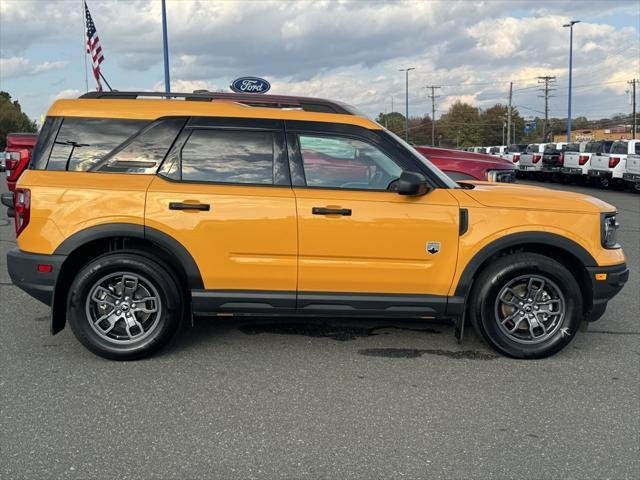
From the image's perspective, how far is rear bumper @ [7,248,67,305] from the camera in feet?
13.8

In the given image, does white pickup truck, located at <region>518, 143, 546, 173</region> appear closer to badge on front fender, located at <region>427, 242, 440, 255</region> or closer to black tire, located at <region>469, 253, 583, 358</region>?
black tire, located at <region>469, 253, 583, 358</region>

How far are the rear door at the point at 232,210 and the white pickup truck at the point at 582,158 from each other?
23147 millimetres

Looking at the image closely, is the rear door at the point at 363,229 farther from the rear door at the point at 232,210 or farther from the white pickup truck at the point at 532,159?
the white pickup truck at the point at 532,159

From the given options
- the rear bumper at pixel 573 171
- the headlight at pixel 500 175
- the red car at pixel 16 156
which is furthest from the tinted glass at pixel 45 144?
the rear bumper at pixel 573 171

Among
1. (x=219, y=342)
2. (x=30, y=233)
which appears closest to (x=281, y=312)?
(x=219, y=342)

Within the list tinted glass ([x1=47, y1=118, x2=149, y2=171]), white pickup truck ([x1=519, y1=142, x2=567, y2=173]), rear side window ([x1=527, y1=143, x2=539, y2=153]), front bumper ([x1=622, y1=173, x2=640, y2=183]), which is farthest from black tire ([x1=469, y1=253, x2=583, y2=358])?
rear side window ([x1=527, y1=143, x2=539, y2=153])

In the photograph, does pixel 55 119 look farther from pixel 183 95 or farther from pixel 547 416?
pixel 547 416

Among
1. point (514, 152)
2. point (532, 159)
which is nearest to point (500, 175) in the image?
point (532, 159)

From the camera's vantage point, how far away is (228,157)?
4305 millimetres

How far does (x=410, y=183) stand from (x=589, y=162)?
2294 centimetres

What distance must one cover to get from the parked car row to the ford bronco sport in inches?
593

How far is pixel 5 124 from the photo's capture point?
8256 cm

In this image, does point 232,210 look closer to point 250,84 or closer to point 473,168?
point 473,168

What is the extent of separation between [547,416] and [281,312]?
1.93 m
